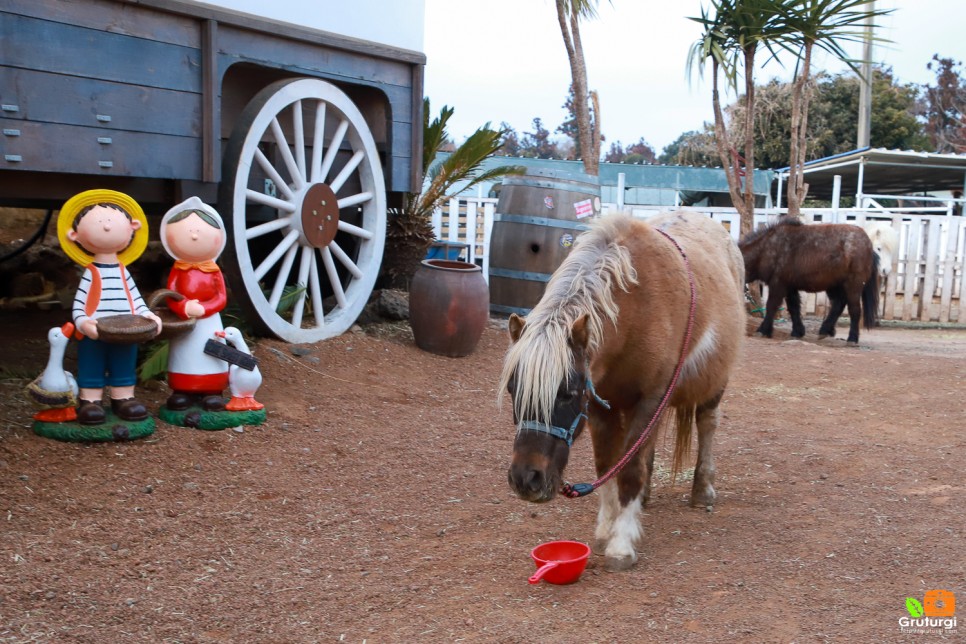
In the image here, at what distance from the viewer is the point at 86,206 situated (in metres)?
4.17

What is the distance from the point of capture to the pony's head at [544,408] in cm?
276

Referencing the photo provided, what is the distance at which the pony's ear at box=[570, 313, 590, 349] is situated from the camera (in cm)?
286

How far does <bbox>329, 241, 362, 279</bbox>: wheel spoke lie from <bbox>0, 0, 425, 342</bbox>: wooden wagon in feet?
0.07

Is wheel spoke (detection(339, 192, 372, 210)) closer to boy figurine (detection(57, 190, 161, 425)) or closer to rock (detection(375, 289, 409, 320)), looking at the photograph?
rock (detection(375, 289, 409, 320))

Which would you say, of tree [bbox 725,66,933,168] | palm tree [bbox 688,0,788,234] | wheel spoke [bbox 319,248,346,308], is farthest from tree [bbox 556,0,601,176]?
tree [bbox 725,66,933,168]

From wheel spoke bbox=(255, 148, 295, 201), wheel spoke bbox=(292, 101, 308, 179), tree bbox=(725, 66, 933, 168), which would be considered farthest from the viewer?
tree bbox=(725, 66, 933, 168)

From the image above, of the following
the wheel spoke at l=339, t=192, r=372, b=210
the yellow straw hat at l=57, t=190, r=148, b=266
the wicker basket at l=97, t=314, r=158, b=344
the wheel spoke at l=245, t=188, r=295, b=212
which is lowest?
the wicker basket at l=97, t=314, r=158, b=344

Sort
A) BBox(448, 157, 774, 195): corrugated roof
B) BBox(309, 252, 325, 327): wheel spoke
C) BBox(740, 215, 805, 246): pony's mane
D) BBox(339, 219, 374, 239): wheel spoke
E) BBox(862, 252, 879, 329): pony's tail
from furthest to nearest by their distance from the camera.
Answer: BBox(448, 157, 774, 195): corrugated roof → BBox(740, 215, 805, 246): pony's mane → BBox(862, 252, 879, 329): pony's tail → BBox(339, 219, 374, 239): wheel spoke → BBox(309, 252, 325, 327): wheel spoke

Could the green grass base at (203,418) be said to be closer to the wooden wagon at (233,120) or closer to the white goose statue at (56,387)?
the white goose statue at (56,387)

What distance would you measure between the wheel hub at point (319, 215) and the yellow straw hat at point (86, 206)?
5.96 feet

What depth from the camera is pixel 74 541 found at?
329cm

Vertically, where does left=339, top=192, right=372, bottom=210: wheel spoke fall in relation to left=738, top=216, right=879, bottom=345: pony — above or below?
above

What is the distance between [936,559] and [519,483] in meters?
1.82

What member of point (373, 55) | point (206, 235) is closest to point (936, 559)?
point (206, 235)
